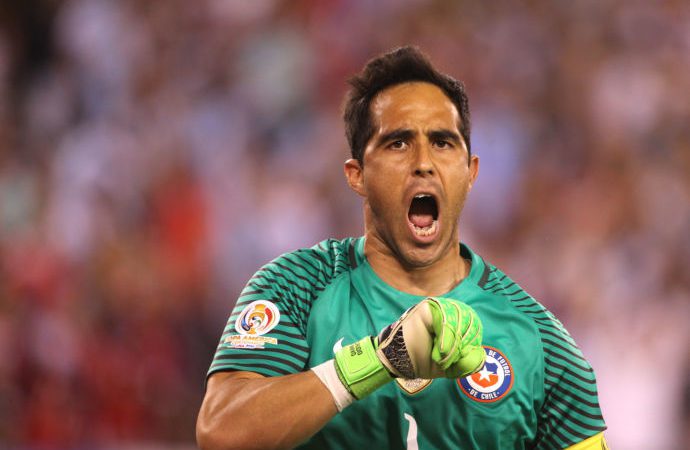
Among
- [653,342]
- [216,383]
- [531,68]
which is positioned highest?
[531,68]

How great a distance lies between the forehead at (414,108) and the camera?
336 centimetres

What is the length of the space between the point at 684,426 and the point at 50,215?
5.36 m

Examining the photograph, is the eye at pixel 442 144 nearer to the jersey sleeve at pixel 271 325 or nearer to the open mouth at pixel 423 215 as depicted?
the open mouth at pixel 423 215

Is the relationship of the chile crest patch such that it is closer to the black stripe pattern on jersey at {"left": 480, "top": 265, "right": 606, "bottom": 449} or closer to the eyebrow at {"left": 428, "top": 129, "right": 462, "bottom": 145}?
the black stripe pattern on jersey at {"left": 480, "top": 265, "right": 606, "bottom": 449}

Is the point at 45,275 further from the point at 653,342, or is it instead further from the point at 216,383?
the point at 216,383

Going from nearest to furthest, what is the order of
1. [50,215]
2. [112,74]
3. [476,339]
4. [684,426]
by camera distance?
[476,339]
[684,426]
[50,215]
[112,74]

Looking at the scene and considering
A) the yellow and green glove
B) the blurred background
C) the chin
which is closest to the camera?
the yellow and green glove

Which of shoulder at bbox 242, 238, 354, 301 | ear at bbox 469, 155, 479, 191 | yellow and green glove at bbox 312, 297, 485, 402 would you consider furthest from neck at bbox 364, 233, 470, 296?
yellow and green glove at bbox 312, 297, 485, 402

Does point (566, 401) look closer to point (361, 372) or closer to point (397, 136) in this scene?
point (361, 372)

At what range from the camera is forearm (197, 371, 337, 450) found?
2.81 meters

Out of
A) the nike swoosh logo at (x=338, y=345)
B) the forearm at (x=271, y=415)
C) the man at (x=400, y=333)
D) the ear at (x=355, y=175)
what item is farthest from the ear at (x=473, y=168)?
the forearm at (x=271, y=415)

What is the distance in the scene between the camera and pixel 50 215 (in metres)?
8.74

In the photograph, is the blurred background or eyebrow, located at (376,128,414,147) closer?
eyebrow, located at (376,128,414,147)

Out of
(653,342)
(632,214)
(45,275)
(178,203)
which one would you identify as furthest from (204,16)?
(653,342)
